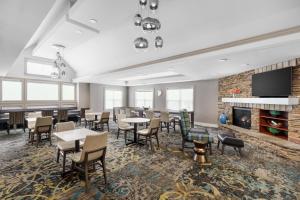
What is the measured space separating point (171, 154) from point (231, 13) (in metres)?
3.34

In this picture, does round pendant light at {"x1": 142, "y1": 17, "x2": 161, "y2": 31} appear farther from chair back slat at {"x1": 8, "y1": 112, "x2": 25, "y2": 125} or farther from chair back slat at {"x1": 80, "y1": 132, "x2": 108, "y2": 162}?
chair back slat at {"x1": 8, "y1": 112, "x2": 25, "y2": 125}

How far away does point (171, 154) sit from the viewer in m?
3.97

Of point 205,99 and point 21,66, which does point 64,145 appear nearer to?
point 21,66

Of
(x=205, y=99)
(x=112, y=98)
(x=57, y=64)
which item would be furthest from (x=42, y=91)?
(x=205, y=99)

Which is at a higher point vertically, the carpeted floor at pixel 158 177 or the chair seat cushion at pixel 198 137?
the chair seat cushion at pixel 198 137

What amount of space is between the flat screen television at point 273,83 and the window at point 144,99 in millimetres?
6459

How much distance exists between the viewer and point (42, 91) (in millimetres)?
8094

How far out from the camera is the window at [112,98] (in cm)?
1081

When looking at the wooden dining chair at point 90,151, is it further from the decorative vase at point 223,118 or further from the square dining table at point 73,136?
the decorative vase at point 223,118

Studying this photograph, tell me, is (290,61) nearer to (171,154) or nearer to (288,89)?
(288,89)

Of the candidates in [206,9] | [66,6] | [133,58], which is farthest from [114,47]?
[206,9]

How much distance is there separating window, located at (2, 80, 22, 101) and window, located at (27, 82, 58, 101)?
0.34 metres

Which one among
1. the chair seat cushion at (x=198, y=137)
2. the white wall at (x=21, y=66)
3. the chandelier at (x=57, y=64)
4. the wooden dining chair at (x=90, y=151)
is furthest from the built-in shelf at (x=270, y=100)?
the white wall at (x=21, y=66)

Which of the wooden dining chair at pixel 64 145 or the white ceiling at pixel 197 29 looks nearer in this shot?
the white ceiling at pixel 197 29
